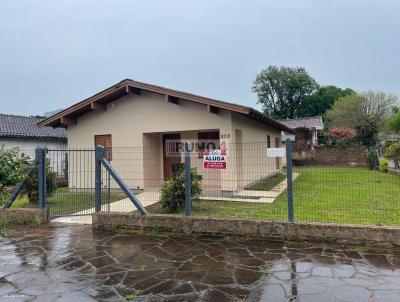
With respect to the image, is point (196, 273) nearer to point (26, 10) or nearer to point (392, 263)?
point (392, 263)

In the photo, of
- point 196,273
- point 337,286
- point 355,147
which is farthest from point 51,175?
point 355,147

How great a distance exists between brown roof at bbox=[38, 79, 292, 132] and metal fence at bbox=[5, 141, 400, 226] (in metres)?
1.34

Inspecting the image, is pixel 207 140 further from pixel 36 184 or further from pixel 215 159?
pixel 36 184

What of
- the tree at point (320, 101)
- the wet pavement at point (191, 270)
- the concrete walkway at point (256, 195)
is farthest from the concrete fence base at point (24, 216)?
the tree at point (320, 101)

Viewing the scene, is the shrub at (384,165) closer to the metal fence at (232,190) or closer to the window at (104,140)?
the metal fence at (232,190)

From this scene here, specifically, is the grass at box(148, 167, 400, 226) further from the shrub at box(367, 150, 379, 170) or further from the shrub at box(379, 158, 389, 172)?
the shrub at box(367, 150, 379, 170)

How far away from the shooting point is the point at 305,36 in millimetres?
19156

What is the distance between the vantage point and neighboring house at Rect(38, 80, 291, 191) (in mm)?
11047

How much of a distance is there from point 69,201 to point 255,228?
7179mm

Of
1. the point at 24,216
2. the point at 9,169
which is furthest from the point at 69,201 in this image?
the point at 9,169

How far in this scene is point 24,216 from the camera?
7.86 m

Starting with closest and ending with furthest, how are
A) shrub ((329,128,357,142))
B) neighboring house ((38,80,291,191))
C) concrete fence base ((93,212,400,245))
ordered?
concrete fence base ((93,212,400,245)), neighboring house ((38,80,291,191)), shrub ((329,128,357,142))

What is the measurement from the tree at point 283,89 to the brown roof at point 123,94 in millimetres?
40624

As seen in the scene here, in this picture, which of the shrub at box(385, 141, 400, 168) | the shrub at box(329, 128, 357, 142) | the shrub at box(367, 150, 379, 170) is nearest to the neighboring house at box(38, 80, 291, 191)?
the shrub at box(385, 141, 400, 168)
